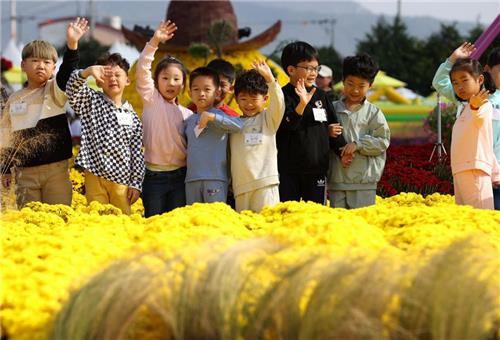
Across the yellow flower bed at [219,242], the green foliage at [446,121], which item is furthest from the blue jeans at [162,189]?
the green foliage at [446,121]

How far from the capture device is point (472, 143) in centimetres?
591

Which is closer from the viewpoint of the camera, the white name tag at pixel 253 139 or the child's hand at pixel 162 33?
the white name tag at pixel 253 139

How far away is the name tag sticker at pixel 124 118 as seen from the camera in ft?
20.5

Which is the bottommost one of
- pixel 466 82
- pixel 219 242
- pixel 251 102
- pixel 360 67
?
pixel 219 242

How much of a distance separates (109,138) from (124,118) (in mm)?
186

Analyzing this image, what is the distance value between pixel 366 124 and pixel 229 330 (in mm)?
3670

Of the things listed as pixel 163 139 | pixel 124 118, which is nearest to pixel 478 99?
pixel 163 139

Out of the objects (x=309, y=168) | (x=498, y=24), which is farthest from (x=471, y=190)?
(x=498, y=24)

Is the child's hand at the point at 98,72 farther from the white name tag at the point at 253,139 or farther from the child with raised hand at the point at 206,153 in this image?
the white name tag at the point at 253,139

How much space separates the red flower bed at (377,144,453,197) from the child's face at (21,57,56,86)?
3.91 meters

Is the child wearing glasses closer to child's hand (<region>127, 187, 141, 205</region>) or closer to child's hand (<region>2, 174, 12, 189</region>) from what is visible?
child's hand (<region>127, 187, 141, 205</region>)

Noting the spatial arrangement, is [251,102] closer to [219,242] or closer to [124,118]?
[124,118]

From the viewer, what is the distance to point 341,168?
21.7 ft

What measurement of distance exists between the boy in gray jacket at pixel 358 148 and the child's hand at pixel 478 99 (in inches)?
36.2
